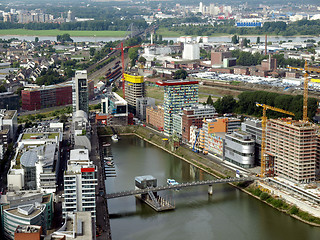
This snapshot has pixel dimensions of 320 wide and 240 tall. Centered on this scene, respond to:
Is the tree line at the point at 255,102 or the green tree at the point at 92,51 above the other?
the green tree at the point at 92,51

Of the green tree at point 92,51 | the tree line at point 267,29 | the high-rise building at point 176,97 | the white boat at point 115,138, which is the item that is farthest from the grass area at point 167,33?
the white boat at point 115,138

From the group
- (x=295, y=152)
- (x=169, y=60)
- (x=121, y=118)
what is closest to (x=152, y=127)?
(x=121, y=118)

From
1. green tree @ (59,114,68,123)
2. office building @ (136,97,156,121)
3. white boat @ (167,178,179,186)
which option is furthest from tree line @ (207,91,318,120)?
white boat @ (167,178,179,186)

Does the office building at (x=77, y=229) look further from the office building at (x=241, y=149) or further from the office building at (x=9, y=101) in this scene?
the office building at (x=9, y=101)

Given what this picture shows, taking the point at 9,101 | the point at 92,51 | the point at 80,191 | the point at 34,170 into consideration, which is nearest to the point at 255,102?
the point at 9,101

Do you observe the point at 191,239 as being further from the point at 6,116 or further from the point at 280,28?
the point at 280,28

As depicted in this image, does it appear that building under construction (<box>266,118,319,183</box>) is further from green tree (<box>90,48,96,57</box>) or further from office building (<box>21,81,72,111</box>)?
green tree (<box>90,48,96,57</box>)
